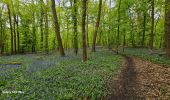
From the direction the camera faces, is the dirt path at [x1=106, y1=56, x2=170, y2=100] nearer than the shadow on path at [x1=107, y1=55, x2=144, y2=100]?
No

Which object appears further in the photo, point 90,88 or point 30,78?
point 30,78

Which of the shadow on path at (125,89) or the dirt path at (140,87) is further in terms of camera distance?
the dirt path at (140,87)

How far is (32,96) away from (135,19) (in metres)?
34.8

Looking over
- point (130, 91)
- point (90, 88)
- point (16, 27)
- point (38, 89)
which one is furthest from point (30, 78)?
point (16, 27)

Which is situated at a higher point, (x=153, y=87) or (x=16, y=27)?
(x=16, y=27)

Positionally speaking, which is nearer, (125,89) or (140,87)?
(125,89)

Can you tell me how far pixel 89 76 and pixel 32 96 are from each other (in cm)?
397

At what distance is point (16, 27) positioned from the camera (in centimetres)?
3456

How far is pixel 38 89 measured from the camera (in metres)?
7.70

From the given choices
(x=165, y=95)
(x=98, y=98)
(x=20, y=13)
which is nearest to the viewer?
(x=98, y=98)

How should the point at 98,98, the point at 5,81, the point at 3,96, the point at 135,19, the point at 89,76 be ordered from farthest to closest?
the point at 135,19 < the point at 89,76 < the point at 5,81 < the point at 98,98 < the point at 3,96

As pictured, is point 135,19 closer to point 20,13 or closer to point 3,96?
point 20,13

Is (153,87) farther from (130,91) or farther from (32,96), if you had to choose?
(32,96)

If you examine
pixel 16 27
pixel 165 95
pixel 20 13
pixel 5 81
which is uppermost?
pixel 20 13
